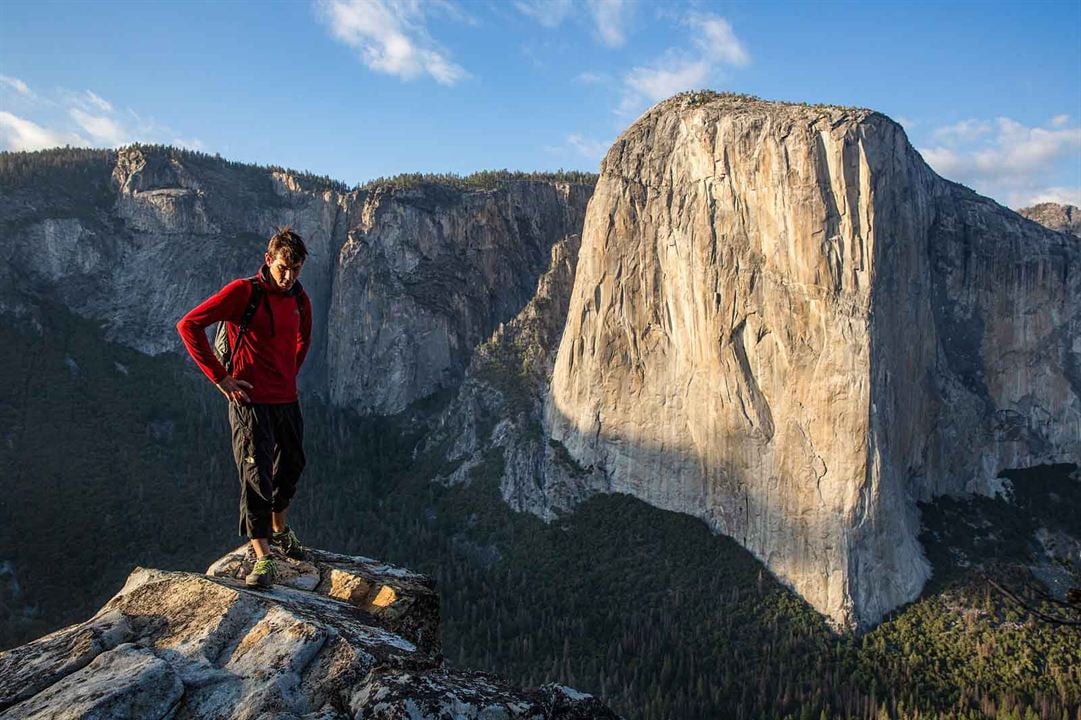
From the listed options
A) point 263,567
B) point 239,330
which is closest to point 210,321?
point 239,330

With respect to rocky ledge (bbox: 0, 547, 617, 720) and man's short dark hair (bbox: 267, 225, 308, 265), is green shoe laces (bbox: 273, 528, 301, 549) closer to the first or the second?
rocky ledge (bbox: 0, 547, 617, 720)

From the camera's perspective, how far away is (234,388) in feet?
25.0

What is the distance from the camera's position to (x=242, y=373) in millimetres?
7902

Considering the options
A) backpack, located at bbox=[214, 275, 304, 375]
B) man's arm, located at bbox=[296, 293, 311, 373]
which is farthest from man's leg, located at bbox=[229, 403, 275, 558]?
man's arm, located at bbox=[296, 293, 311, 373]

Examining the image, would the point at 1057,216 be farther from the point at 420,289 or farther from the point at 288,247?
the point at 288,247

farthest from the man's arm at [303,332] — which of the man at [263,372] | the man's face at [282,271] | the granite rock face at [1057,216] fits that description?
Result: the granite rock face at [1057,216]

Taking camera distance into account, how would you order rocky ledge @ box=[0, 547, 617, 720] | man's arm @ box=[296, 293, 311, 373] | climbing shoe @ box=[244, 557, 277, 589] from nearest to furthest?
rocky ledge @ box=[0, 547, 617, 720], climbing shoe @ box=[244, 557, 277, 589], man's arm @ box=[296, 293, 311, 373]

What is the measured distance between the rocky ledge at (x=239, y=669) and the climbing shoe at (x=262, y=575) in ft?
0.71

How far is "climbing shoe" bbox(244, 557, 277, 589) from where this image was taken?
748cm

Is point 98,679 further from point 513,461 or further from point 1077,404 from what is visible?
point 1077,404

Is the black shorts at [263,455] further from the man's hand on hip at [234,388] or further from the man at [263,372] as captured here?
the man's hand on hip at [234,388]

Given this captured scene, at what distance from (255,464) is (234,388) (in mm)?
982

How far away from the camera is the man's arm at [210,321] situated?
738 centimetres

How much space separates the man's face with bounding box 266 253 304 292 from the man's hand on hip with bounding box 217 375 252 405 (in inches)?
44.0
